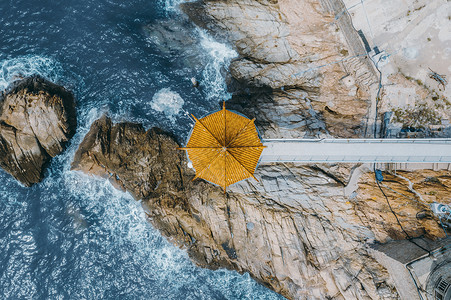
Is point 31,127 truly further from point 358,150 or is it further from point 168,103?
point 358,150

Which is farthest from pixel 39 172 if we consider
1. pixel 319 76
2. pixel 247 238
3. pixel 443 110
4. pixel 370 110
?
pixel 443 110

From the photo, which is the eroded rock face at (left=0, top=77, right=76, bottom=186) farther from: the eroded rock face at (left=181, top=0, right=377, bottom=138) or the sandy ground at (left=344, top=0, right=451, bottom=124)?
the sandy ground at (left=344, top=0, right=451, bottom=124)

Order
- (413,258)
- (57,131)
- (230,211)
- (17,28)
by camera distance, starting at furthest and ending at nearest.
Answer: (17,28), (57,131), (230,211), (413,258)

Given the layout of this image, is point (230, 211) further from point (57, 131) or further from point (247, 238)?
point (57, 131)

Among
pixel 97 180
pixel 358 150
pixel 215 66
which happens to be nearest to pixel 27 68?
pixel 97 180

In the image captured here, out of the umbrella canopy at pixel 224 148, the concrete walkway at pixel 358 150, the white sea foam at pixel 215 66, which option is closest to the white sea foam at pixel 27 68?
the white sea foam at pixel 215 66

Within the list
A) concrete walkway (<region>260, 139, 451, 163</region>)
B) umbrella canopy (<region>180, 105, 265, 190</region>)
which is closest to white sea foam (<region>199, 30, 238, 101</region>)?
umbrella canopy (<region>180, 105, 265, 190</region>)
